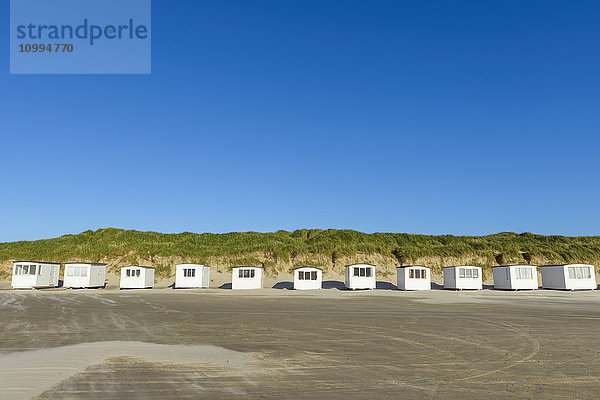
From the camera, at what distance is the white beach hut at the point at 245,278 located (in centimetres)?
4653

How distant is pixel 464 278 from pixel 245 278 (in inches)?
993

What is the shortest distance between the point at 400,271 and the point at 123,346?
39.3 meters

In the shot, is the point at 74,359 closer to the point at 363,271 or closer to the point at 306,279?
the point at 306,279

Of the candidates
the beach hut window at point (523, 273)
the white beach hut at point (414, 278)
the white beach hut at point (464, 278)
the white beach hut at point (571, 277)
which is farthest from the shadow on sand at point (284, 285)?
the white beach hut at point (571, 277)

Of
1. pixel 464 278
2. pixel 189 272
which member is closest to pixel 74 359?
pixel 189 272

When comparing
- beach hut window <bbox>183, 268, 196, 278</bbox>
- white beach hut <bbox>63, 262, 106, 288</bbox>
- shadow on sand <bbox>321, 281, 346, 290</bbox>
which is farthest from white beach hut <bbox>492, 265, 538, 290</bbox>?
white beach hut <bbox>63, 262, 106, 288</bbox>

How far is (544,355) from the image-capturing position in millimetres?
10219

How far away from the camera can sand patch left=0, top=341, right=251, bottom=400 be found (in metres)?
7.27

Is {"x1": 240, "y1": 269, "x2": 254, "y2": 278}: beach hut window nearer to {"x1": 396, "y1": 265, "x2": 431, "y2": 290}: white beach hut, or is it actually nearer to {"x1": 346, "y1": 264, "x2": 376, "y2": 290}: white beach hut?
{"x1": 346, "y1": 264, "x2": 376, "y2": 290}: white beach hut

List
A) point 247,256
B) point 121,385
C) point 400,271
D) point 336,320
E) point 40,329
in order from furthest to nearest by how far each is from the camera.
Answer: point 247,256 < point 400,271 < point 336,320 < point 40,329 < point 121,385

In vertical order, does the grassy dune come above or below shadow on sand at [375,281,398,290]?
above

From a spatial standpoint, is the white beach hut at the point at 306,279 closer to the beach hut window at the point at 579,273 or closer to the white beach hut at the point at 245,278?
the white beach hut at the point at 245,278

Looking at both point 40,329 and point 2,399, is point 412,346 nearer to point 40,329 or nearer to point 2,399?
point 2,399

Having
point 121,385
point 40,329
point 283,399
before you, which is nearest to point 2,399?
point 121,385
